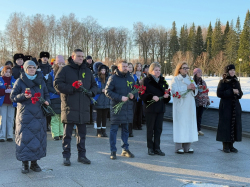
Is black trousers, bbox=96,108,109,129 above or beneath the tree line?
beneath

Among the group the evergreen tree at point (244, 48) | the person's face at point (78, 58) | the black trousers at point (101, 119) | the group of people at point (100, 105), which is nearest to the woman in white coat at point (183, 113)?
the group of people at point (100, 105)

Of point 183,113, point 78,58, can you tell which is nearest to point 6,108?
point 78,58

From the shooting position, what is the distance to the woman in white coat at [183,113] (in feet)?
22.2

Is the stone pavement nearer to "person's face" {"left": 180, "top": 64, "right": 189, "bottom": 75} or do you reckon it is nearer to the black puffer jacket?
the black puffer jacket

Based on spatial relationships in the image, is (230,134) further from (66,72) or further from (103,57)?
(103,57)

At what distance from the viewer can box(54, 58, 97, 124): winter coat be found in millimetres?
5500

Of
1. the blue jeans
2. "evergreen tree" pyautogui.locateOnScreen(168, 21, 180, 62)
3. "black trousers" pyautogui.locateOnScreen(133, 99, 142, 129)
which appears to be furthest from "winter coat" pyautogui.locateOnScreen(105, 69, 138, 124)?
"evergreen tree" pyautogui.locateOnScreen(168, 21, 180, 62)

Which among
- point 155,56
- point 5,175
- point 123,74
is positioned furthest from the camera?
point 155,56

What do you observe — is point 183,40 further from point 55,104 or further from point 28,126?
point 28,126

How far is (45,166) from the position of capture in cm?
555

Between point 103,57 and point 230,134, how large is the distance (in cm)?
7013

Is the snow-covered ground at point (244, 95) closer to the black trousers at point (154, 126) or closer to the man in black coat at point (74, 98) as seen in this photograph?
the black trousers at point (154, 126)

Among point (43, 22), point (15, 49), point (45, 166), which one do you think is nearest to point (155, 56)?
point (43, 22)

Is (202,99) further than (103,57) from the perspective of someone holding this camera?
No
